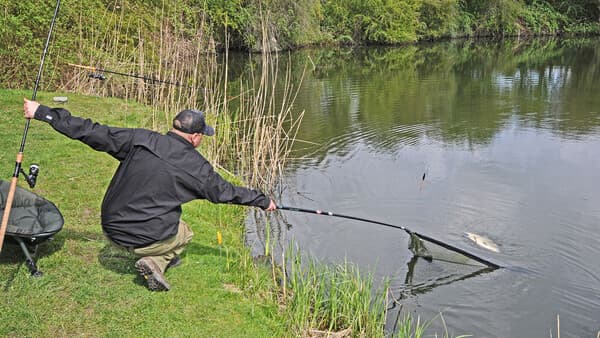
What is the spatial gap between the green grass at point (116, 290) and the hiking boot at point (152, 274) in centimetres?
8

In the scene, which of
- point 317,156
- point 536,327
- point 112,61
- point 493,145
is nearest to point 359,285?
point 536,327

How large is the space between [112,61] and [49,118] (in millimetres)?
8684

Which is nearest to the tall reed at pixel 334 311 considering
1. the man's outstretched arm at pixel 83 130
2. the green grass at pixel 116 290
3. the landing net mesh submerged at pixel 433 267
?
the green grass at pixel 116 290

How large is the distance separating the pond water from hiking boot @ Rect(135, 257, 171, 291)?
1.70 metres

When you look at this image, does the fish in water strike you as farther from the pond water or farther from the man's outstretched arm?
the man's outstretched arm

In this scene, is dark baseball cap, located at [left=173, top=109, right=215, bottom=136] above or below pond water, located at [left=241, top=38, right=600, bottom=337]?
above

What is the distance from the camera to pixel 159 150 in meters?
3.98

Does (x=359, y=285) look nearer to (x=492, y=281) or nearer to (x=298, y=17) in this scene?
(x=492, y=281)

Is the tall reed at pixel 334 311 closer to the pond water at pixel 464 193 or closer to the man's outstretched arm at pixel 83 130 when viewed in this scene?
the pond water at pixel 464 193

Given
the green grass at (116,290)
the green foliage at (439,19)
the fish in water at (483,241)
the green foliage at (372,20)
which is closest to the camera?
the green grass at (116,290)

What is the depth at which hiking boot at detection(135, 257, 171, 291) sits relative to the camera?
4.21 m

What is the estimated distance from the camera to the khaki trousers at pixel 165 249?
4.29 meters

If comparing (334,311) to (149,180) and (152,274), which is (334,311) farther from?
(149,180)

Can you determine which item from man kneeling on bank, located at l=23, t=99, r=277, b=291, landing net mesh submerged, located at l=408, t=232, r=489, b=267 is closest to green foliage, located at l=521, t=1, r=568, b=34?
landing net mesh submerged, located at l=408, t=232, r=489, b=267
